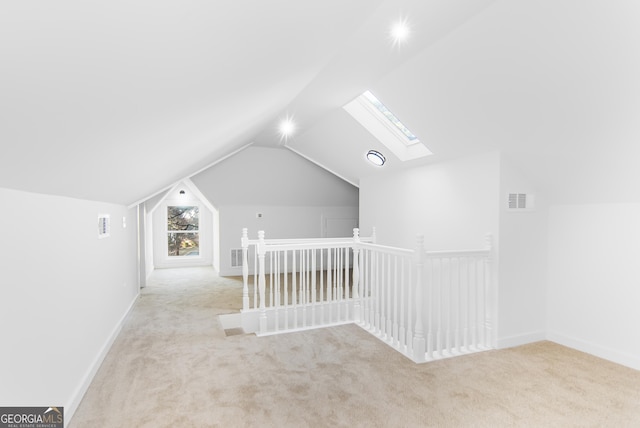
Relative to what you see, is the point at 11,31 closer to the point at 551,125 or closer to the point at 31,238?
the point at 31,238

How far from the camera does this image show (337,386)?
2566mm

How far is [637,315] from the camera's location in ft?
9.66

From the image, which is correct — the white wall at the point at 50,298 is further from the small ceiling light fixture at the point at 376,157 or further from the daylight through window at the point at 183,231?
the daylight through window at the point at 183,231

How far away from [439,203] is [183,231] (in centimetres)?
741

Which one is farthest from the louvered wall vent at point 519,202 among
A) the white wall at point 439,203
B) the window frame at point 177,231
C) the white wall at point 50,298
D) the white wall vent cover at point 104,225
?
the window frame at point 177,231

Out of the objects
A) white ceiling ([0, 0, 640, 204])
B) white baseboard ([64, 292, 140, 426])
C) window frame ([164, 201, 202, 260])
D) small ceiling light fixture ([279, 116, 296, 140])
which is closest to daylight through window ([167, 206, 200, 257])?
window frame ([164, 201, 202, 260])

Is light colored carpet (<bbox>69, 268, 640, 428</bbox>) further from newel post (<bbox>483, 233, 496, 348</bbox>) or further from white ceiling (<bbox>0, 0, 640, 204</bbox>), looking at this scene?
white ceiling (<bbox>0, 0, 640, 204</bbox>)

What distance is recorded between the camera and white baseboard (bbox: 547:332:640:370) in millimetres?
2936

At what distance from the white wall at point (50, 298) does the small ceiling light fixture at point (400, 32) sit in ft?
7.89

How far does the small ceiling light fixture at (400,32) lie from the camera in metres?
2.19

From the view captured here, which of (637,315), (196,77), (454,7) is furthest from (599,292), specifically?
(196,77)

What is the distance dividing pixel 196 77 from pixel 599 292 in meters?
3.97

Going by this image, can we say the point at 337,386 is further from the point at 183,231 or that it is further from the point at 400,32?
the point at 183,231

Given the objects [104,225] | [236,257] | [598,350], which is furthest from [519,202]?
[236,257]
